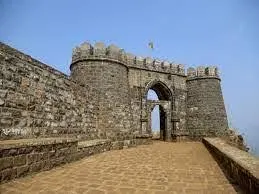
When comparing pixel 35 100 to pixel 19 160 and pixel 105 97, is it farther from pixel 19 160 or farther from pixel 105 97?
pixel 105 97

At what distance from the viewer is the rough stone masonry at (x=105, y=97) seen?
5351 mm

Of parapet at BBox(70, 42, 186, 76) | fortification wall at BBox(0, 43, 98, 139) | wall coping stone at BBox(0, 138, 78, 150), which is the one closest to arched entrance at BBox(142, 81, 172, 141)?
parapet at BBox(70, 42, 186, 76)

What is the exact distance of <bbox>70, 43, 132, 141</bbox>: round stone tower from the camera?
11.2m

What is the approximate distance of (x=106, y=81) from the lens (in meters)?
11.7

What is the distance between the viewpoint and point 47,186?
3689 mm

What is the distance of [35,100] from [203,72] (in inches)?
541

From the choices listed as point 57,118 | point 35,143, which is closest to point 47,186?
point 35,143

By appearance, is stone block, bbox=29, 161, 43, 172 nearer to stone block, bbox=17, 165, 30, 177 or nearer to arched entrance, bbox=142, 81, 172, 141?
stone block, bbox=17, 165, 30, 177

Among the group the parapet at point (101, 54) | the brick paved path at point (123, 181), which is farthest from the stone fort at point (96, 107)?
the brick paved path at point (123, 181)

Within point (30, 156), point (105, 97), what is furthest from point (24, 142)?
point (105, 97)

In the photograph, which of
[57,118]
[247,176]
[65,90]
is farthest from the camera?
[65,90]

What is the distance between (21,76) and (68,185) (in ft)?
9.77

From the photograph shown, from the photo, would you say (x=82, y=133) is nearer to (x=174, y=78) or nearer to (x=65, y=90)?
(x=65, y=90)

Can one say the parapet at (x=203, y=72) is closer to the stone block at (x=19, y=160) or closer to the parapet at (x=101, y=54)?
the parapet at (x=101, y=54)
